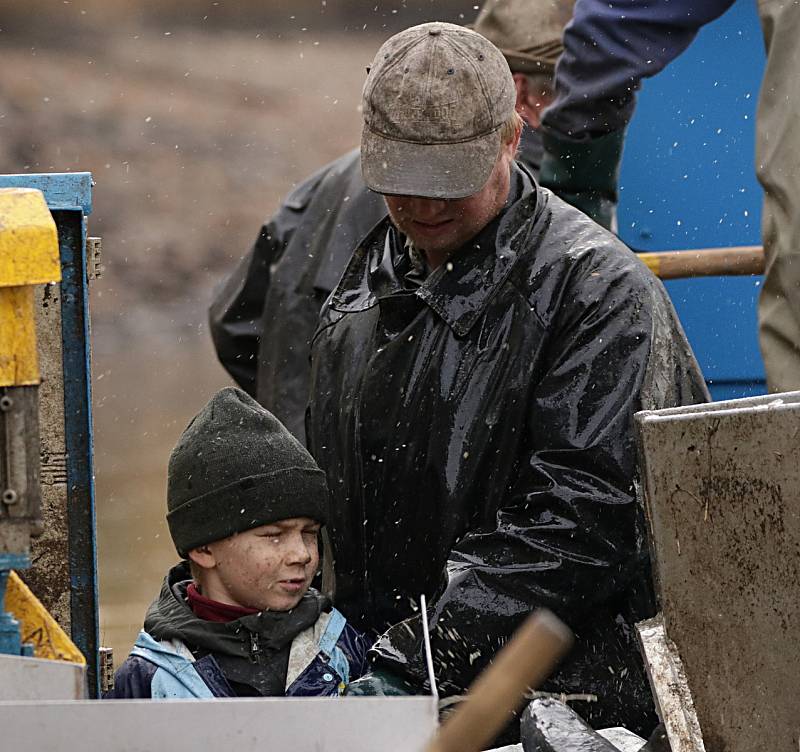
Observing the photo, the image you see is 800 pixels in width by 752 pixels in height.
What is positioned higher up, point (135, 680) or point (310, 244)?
point (310, 244)

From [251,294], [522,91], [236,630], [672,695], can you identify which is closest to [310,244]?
[251,294]

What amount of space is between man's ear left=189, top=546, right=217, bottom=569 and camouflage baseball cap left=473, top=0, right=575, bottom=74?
249cm

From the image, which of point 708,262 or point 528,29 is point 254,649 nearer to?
point 708,262

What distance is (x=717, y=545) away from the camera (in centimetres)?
238

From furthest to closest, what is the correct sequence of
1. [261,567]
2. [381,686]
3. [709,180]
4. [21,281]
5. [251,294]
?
[709,180], [251,294], [261,567], [381,686], [21,281]

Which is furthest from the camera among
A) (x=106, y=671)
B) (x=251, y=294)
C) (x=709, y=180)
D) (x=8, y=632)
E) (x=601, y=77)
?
(x=709, y=180)

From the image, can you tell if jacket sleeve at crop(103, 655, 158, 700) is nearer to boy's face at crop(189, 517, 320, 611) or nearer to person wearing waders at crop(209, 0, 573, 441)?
boy's face at crop(189, 517, 320, 611)

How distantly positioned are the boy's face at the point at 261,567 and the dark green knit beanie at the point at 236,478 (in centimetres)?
3

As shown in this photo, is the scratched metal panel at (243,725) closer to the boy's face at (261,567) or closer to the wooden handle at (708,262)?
the boy's face at (261,567)

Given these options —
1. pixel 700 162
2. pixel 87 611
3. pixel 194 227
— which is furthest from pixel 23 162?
pixel 87 611

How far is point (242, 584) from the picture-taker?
3035mm

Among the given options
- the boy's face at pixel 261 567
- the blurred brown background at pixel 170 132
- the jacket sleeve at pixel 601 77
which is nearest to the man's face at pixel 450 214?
the boy's face at pixel 261 567

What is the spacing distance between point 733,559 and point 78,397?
1.29 m

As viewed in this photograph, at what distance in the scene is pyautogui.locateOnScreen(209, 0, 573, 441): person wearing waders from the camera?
5.02 m
